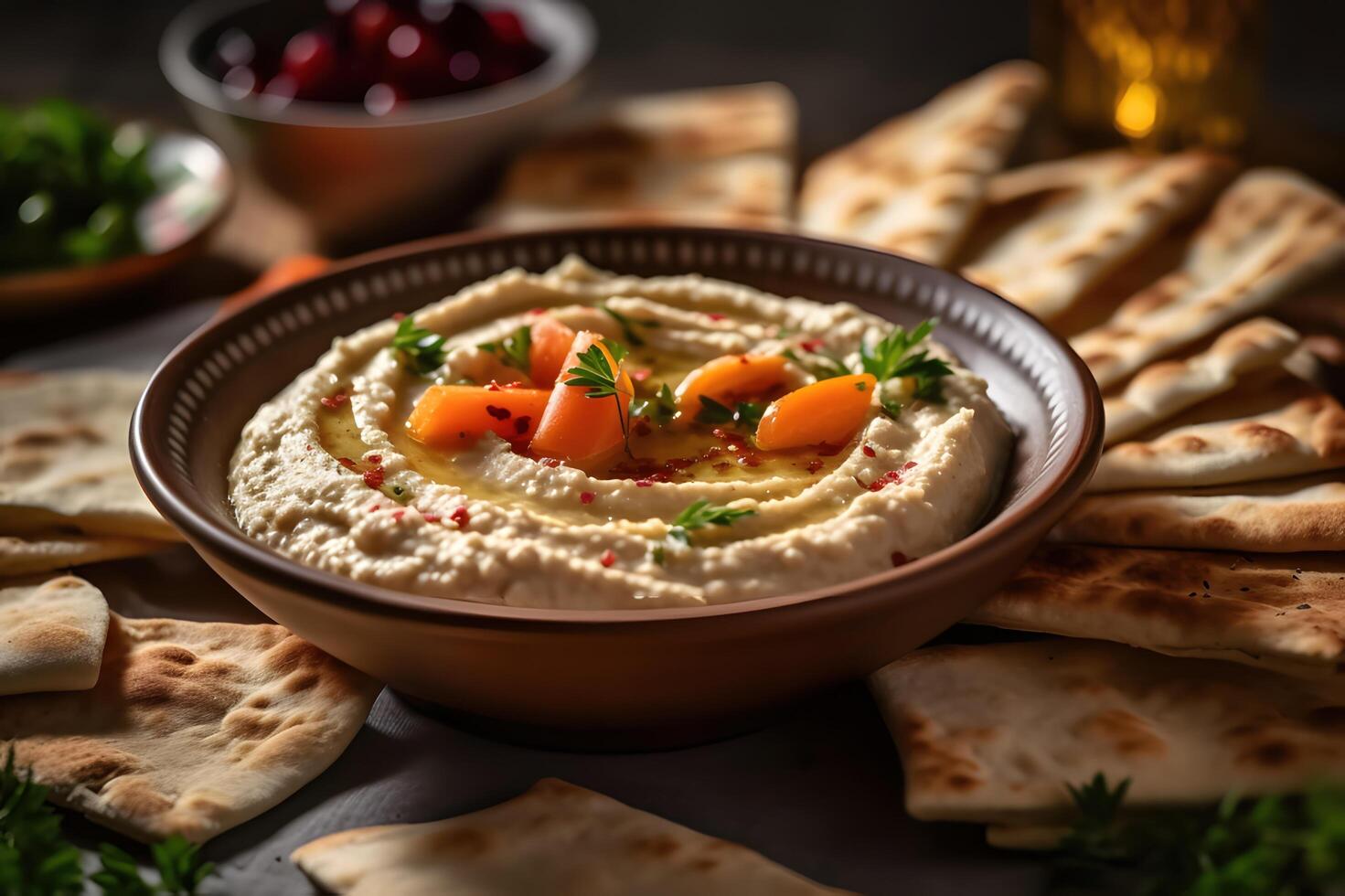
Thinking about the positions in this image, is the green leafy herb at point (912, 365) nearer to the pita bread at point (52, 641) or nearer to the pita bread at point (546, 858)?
the pita bread at point (546, 858)

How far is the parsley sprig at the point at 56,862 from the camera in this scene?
251 centimetres

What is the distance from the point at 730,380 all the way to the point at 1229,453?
138 centimetres

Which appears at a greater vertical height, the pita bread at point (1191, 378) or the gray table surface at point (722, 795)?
the pita bread at point (1191, 378)

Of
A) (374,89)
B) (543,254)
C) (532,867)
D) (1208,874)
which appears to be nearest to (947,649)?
(1208,874)

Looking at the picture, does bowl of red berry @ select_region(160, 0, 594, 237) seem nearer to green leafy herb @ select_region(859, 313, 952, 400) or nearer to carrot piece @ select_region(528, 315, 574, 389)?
carrot piece @ select_region(528, 315, 574, 389)

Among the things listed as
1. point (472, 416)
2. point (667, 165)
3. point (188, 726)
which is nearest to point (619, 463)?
point (472, 416)

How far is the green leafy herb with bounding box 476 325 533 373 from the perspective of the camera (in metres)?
3.65

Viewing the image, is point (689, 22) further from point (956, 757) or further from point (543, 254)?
point (956, 757)

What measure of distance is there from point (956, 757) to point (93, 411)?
3057mm

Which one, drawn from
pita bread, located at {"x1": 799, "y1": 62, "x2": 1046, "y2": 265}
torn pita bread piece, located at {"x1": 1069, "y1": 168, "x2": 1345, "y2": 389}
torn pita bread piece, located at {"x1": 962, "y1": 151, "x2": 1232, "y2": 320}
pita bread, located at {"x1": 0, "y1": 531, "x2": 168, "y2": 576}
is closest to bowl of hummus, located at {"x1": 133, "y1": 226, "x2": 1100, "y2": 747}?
pita bread, located at {"x1": 0, "y1": 531, "x2": 168, "y2": 576}

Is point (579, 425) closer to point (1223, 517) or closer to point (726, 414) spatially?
point (726, 414)

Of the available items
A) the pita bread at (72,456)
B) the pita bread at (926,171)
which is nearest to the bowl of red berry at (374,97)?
the pita bread at (926,171)

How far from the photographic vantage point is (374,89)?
6.00 m

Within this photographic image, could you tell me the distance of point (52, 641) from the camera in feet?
10.4
